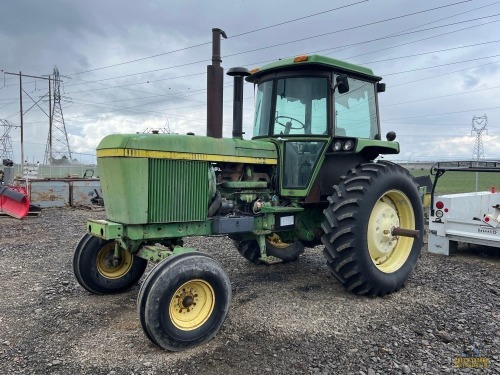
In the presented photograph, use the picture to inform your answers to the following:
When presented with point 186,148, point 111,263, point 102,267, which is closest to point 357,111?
point 186,148

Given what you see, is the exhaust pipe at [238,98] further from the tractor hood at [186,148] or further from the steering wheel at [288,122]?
the steering wheel at [288,122]

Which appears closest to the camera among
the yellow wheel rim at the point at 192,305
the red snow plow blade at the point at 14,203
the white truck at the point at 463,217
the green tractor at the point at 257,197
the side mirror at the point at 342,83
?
the yellow wheel rim at the point at 192,305

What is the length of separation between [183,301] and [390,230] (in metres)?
2.68

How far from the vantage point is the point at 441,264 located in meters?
6.33

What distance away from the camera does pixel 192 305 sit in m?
3.57

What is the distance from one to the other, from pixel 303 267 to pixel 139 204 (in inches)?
117

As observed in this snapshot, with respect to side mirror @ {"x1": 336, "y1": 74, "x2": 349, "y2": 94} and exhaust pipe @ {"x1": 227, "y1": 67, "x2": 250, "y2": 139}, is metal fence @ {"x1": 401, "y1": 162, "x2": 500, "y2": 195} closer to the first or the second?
side mirror @ {"x1": 336, "y1": 74, "x2": 349, "y2": 94}

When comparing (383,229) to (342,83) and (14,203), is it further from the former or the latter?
(14,203)

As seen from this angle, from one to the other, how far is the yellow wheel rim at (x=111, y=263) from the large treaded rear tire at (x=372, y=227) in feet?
7.16

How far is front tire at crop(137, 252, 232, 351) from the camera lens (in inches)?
129

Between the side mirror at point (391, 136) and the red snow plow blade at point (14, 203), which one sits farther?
the red snow plow blade at point (14, 203)

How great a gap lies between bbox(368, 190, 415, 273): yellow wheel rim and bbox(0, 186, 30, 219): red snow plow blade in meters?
9.26

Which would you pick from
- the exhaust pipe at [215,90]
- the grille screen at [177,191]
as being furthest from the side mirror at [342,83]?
the grille screen at [177,191]

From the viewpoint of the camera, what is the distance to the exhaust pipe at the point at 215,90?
4266 millimetres
